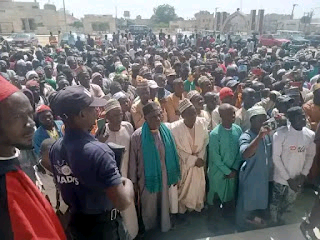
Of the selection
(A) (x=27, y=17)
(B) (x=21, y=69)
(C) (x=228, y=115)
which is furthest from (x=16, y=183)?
(A) (x=27, y=17)

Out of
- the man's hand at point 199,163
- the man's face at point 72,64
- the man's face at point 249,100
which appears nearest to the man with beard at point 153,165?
the man's hand at point 199,163

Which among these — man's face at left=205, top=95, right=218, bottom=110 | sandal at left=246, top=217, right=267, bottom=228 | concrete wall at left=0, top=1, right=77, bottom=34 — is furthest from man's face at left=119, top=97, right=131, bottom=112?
concrete wall at left=0, top=1, right=77, bottom=34

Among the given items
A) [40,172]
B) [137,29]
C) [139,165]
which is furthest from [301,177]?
[137,29]

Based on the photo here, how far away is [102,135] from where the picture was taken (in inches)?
130

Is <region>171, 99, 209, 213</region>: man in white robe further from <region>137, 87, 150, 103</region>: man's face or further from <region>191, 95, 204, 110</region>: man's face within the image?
<region>137, 87, 150, 103</region>: man's face

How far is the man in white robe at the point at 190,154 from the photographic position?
3.61 metres

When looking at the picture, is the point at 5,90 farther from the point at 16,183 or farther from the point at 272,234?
the point at 272,234

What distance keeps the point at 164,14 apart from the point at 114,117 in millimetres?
73773

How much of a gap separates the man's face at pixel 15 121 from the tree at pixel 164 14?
7374cm

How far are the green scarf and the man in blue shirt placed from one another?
4.35 feet

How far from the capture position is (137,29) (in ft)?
111

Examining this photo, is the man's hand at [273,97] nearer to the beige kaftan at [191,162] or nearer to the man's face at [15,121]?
the beige kaftan at [191,162]

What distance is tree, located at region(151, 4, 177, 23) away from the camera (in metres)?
71.9

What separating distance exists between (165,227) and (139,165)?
851 mm
